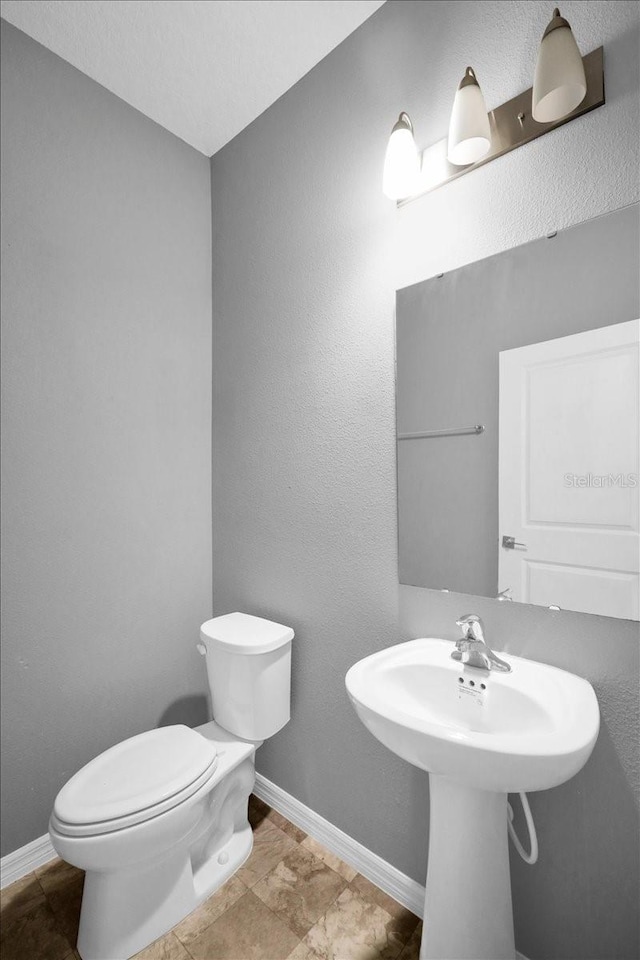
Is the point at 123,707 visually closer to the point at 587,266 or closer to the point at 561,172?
the point at 587,266

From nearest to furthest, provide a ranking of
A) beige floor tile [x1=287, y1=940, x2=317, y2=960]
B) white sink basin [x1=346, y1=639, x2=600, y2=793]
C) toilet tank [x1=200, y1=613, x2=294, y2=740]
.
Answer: white sink basin [x1=346, y1=639, x2=600, y2=793] → beige floor tile [x1=287, y1=940, x2=317, y2=960] → toilet tank [x1=200, y1=613, x2=294, y2=740]

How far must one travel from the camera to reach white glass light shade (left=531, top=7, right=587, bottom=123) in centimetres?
95

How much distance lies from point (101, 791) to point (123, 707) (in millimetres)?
534

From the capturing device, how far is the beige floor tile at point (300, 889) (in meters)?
1.27

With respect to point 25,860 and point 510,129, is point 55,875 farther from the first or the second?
point 510,129

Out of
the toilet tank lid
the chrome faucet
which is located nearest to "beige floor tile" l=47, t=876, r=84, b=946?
the toilet tank lid

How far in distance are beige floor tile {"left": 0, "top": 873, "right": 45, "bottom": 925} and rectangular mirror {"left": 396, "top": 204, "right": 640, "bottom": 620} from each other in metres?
1.46

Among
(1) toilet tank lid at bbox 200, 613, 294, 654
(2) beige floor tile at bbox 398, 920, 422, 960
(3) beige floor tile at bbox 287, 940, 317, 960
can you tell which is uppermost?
(1) toilet tank lid at bbox 200, 613, 294, 654

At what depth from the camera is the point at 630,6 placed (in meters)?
0.96

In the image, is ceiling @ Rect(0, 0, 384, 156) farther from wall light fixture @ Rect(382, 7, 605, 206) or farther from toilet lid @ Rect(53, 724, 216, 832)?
toilet lid @ Rect(53, 724, 216, 832)

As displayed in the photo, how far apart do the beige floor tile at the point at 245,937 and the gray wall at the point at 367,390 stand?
334mm

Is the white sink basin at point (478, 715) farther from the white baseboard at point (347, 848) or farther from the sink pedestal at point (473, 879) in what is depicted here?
the white baseboard at point (347, 848)

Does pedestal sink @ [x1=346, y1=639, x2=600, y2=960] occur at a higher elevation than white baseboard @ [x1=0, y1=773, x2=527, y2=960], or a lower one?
higher

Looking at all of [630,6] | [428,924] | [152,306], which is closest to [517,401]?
[630,6]
